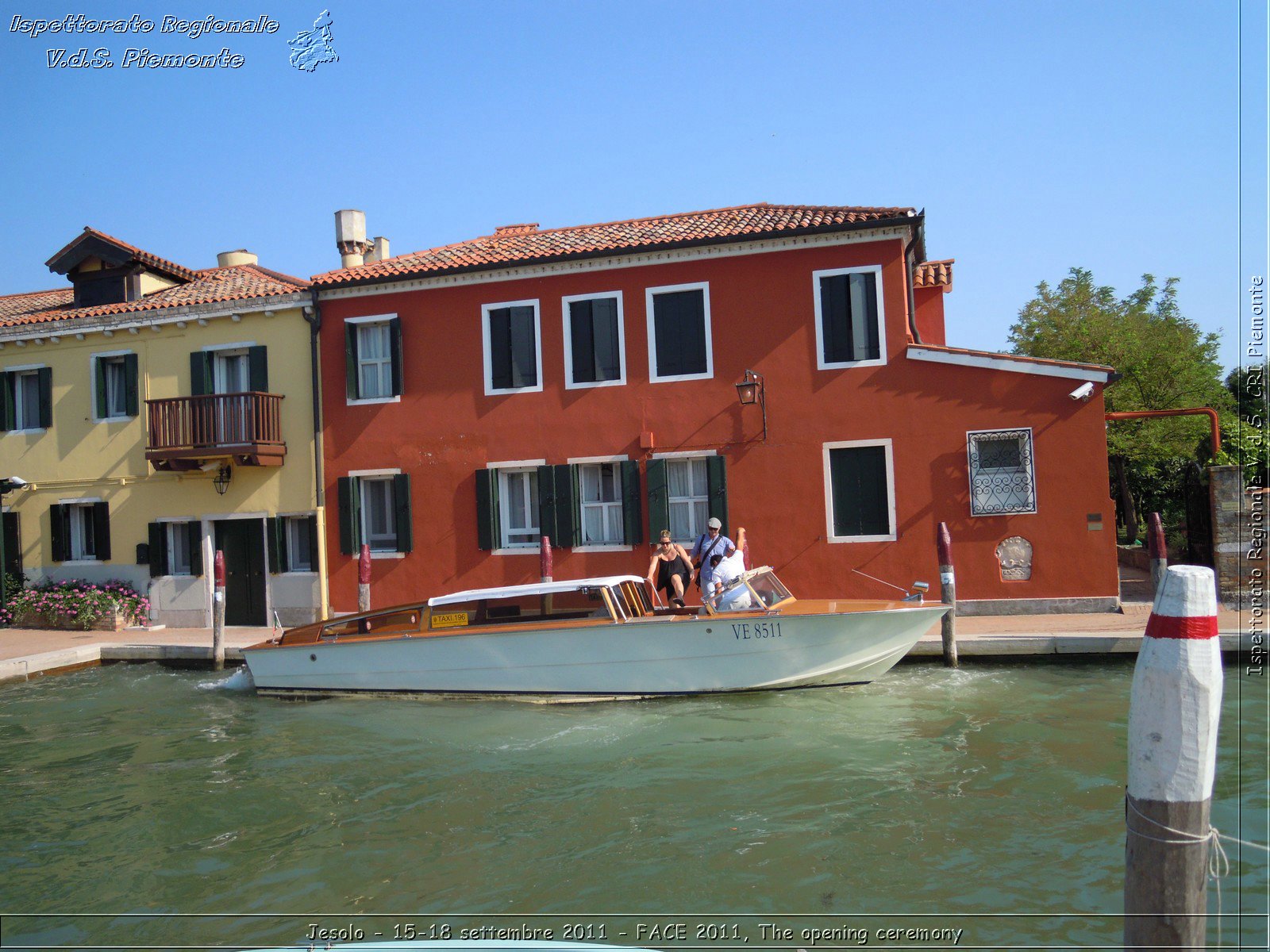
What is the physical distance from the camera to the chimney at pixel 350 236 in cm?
1888

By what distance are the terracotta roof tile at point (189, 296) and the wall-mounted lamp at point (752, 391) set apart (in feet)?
25.7

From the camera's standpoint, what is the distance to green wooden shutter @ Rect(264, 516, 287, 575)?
16.4m

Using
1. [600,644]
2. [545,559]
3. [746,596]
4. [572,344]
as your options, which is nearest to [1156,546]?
[746,596]

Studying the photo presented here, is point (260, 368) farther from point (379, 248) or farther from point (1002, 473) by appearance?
point (1002, 473)

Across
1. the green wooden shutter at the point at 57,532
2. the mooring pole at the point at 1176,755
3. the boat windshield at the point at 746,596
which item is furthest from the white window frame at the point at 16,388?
→ the mooring pole at the point at 1176,755

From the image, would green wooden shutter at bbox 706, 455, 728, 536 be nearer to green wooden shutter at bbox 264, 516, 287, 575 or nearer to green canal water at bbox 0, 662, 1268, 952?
green canal water at bbox 0, 662, 1268, 952

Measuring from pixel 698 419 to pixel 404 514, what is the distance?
5151mm

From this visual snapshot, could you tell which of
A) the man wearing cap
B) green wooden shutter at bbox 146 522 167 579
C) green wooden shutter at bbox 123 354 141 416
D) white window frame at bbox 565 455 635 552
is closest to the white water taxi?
the man wearing cap

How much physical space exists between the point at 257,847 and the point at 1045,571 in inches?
423

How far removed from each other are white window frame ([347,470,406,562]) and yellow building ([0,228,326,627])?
655 millimetres

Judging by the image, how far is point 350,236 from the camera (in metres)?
18.9

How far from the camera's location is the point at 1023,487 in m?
13.5

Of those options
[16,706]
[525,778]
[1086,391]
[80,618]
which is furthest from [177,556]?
[1086,391]

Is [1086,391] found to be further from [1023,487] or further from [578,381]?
[578,381]
